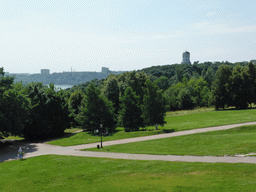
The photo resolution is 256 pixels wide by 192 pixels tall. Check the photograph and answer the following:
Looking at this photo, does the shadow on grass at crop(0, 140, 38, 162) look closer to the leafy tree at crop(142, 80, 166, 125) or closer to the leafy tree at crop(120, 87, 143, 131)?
the leafy tree at crop(120, 87, 143, 131)

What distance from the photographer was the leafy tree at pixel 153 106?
1431 inches

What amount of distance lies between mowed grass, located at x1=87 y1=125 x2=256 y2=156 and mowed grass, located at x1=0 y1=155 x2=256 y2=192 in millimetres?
3638

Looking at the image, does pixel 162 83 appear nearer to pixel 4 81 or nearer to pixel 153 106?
pixel 153 106

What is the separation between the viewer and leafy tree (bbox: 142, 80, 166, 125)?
1431 inches

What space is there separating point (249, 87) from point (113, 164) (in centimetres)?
5220

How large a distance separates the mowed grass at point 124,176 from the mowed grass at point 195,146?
364 cm

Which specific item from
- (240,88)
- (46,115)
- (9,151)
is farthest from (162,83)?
(9,151)

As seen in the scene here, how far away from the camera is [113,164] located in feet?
62.9

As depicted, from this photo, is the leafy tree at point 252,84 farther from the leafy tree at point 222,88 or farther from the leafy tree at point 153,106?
the leafy tree at point 153,106

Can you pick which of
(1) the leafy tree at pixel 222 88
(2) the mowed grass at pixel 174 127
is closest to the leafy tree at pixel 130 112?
(2) the mowed grass at pixel 174 127

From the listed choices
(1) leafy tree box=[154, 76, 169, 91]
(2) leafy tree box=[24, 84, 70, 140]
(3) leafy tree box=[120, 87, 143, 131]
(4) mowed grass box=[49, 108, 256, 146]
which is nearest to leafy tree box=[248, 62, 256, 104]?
(4) mowed grass box=[49, 108, 256, 146]

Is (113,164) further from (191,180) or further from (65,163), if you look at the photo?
(191,180)

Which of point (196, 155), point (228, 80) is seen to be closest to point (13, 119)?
point (196, 155)

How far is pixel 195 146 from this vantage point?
77.9ft
